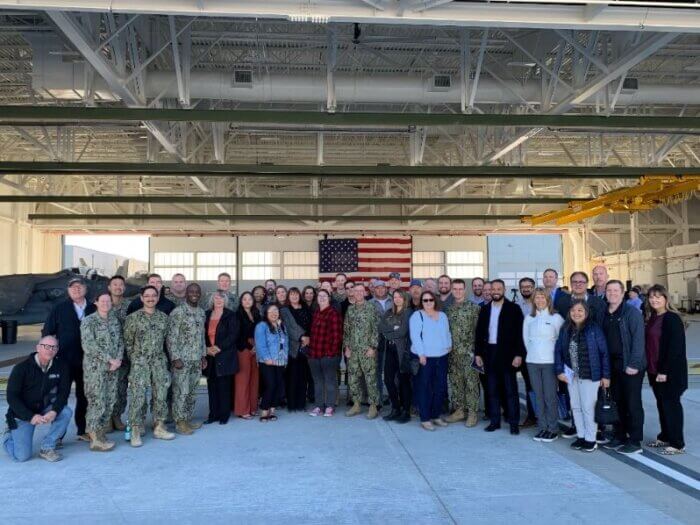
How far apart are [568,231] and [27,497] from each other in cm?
3003

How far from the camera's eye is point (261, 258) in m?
25.8

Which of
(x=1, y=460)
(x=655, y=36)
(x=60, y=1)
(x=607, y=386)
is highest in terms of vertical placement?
(x=655, y=36)

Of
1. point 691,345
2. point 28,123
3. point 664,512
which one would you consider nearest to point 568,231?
point 691,345

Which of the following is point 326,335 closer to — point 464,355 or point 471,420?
point 464,355

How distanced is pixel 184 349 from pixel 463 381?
2.92 metres

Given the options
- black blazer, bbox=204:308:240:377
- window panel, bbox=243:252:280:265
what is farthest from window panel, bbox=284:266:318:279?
black blazer, bbox=204:308:240:377

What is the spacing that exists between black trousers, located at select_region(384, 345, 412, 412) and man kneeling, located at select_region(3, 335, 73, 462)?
10.3 ft

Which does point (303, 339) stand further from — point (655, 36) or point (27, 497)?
point (655, 36)

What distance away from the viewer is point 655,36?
7840 millimetres

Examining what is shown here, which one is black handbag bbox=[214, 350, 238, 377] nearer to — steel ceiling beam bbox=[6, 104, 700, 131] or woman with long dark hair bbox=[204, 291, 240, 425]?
woman with long dark hair bbox=[204, 291, 240, 425]

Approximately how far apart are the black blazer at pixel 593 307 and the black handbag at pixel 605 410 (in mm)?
605

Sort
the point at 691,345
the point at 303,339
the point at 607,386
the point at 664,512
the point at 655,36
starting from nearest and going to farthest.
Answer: the point at 664,512
the point at 607,386
the point at 303,339
the point at 655,36
the point at 691,345

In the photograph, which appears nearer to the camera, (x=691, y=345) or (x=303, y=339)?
(x=303, y=339)

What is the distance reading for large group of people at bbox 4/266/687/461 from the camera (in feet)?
15.3
